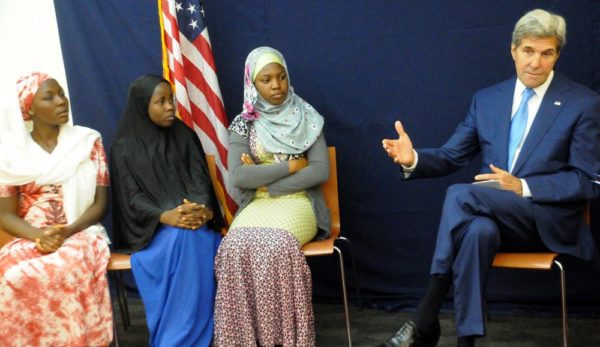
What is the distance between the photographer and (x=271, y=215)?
397cm

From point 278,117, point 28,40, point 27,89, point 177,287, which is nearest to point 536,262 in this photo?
point 278,117

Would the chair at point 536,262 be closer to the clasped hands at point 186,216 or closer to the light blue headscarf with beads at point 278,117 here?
the light blue headscarf with beads at point 278,117

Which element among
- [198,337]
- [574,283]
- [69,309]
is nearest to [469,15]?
[574,283]

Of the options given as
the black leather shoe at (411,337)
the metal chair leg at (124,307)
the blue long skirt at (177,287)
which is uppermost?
the blue long skirt at (177,287)

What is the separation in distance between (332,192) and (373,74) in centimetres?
71

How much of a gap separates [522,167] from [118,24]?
8.18ft

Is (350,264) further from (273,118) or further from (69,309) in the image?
(69,309)

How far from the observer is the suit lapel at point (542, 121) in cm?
361

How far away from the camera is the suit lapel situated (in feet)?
11.8

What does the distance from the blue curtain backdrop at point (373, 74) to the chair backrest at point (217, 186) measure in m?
0.56

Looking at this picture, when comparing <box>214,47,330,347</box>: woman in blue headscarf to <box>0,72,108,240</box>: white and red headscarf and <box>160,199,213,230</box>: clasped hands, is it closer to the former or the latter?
<box>160,199,213,230</box>: clasped hands

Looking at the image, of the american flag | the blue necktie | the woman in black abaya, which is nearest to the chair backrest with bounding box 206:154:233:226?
the american flag

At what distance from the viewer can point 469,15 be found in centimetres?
431

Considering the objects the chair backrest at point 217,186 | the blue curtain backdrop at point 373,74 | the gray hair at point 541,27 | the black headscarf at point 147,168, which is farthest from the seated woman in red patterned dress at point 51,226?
the gray hair at point 541,27
